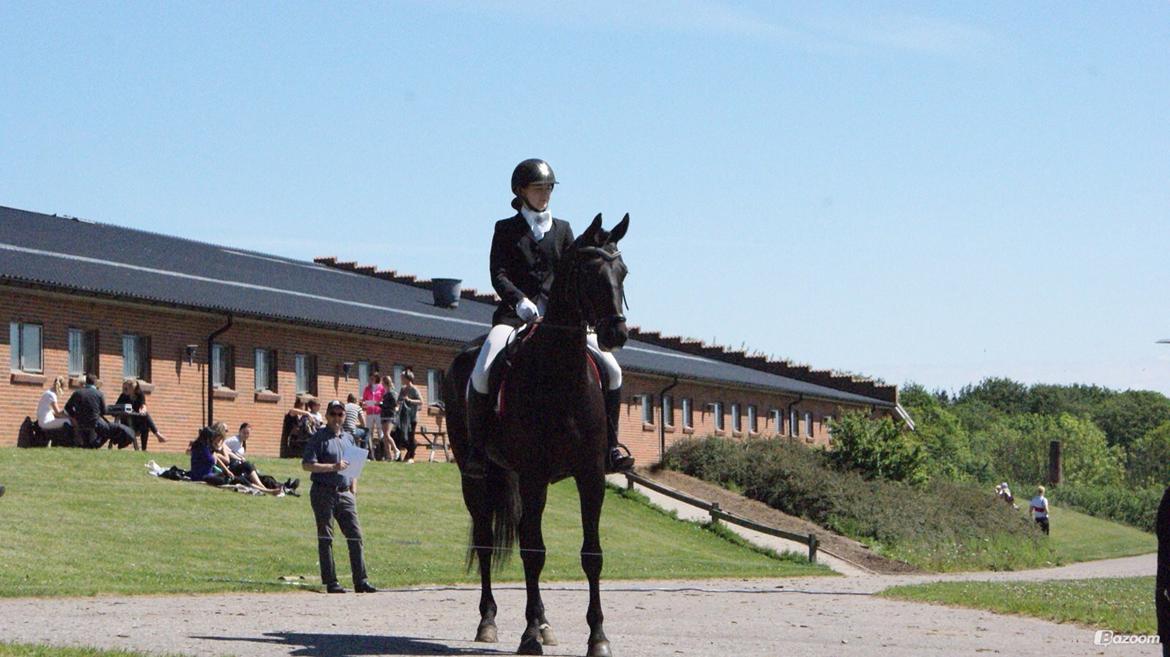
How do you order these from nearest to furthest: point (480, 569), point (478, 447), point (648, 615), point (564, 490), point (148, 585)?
point (478, 447) → point (480, 569) → point (648, 615) → point (148, 585) → point (564, 490)

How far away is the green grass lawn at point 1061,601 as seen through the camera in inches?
594

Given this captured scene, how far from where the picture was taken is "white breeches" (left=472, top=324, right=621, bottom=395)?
494 inches

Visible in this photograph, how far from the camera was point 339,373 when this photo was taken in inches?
1751

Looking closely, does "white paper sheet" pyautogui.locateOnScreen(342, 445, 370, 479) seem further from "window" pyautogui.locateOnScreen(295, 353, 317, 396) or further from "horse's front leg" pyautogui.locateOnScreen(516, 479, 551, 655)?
"window" pyautogui.locateOnScreen(295, 353, 317, 396)

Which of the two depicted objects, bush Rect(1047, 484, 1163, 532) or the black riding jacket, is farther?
bush Rect(1047, 484, 1163, 532)

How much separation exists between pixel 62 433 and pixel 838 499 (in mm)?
21701

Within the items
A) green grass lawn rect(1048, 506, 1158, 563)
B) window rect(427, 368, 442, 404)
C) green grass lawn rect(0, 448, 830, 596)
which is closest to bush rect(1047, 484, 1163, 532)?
green grass lawn rect(1048, 506, 1158, 563)

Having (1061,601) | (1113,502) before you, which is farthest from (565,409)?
(1113,502)

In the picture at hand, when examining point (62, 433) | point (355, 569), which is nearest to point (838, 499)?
point (62, 433)

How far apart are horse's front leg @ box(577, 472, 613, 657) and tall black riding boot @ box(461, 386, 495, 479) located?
0.95m

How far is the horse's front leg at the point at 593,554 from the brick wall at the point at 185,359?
2112cm

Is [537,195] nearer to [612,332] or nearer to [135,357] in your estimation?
[612,332]

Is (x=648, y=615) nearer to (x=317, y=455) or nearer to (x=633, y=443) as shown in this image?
(x=317, y=455)

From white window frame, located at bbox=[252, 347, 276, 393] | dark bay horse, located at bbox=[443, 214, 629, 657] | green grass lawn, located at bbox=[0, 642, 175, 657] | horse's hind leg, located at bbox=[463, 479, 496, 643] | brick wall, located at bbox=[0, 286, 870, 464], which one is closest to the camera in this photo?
green grass lawn, located at bbox=[0, 642, 175, 657]
